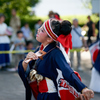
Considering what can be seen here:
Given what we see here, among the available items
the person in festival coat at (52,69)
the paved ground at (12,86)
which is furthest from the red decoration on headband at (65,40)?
the paved ground at (12,86)

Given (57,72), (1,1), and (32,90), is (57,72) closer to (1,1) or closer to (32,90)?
(32,90)

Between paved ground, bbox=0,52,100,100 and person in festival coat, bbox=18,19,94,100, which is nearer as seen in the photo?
person in festival coat, bbox=18,19,94,100

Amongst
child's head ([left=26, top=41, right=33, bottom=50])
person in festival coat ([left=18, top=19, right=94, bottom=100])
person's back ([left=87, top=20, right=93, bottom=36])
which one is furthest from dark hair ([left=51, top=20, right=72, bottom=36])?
person's back ([left=87, top=20, right=93, bottom=36])

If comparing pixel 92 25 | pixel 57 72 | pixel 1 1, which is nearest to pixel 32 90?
pixel 57 72

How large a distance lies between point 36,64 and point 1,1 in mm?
14821

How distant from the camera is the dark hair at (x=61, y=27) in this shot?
2736mm

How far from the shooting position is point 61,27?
2.79 m

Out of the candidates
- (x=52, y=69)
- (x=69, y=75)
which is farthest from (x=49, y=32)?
(x=69, y=75)

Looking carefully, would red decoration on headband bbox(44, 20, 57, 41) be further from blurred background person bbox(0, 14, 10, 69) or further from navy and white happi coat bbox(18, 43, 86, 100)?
blurred background person bbox(0, 14, 10, 69)

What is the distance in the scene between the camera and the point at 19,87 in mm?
5828

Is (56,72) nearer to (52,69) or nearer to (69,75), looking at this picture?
(52,69)

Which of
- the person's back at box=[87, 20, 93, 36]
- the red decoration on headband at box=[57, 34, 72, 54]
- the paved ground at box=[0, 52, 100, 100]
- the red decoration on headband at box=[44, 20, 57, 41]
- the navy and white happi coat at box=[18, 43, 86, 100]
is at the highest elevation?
the red decoration on headband at box=[44, 20, 57, 41]

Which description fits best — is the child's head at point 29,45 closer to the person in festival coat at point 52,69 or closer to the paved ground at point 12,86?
the paved ground at point 12,86

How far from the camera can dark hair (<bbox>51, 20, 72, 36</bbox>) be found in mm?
2736
